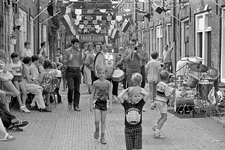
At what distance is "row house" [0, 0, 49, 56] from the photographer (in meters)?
A: 14.7

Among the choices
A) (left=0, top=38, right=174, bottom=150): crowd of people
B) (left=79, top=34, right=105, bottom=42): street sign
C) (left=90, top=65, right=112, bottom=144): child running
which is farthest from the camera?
(left=79, top=34, right=105, bottom=42): street sign

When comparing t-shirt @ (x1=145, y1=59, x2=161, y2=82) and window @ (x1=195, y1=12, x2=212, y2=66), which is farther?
window @ (x1=195, y1=12, x2=212, y2=66)

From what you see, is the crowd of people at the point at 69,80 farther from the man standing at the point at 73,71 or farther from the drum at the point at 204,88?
the drum at the point at 204,88

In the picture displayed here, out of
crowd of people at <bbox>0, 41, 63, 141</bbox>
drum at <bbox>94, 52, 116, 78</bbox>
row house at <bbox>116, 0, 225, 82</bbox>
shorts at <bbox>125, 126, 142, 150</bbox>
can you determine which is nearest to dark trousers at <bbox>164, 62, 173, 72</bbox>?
row house at <bbox>116, 0, 225, 82</bbox>

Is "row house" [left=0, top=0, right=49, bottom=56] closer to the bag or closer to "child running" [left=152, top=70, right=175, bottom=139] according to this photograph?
the bag

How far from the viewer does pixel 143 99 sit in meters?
6.23

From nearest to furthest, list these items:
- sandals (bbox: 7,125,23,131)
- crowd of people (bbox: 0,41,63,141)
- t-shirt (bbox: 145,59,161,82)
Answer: sandals (bbox: 7,125,23,131)
crowd of people (bbox: 0,41,63,141)
t-shirt (bbox: 145,59,161,82)

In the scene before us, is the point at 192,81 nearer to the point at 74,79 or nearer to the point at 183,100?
the point at 183,100

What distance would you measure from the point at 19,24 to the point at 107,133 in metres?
9.44

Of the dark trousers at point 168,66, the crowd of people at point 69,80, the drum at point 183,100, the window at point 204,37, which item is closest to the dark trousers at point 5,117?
the crowd of people at point 69,80

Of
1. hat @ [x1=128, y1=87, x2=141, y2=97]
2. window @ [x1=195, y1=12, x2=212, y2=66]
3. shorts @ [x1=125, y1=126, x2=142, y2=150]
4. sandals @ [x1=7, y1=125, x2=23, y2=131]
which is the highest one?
window @ [x1=195, y1=12, x2=212, y2=66]

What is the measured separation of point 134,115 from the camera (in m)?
6.05

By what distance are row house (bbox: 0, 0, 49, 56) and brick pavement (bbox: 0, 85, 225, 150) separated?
466cm

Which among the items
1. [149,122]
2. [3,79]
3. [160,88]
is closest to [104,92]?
[160,88]
